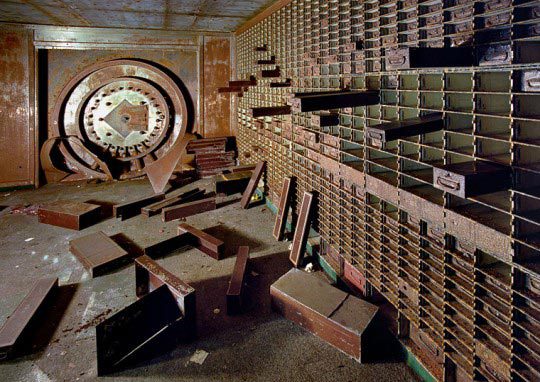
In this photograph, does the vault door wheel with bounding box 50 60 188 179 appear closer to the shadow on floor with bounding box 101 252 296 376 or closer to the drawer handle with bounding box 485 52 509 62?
the shadow on floor with bounding box 101 252 296 376

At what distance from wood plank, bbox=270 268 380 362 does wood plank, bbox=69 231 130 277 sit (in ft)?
4.71

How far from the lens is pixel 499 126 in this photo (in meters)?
1.39

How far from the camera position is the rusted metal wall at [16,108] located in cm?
543

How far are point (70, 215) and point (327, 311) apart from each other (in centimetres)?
305

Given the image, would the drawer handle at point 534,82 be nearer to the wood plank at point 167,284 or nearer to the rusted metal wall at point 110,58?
the wood plank at point 167,284

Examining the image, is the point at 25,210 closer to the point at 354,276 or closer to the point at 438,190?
the point at 354,276

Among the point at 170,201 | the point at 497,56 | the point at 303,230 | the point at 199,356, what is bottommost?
the point at 199,356

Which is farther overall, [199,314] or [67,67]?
[67,67]

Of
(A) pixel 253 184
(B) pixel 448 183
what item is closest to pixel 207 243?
(A) pixel 253 184

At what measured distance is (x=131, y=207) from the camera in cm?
423

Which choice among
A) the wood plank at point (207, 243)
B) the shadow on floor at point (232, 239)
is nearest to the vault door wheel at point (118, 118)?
the shadow on floor at point (232, 239)

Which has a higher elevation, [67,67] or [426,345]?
[67,67]

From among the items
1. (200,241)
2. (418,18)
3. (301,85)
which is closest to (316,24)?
(301,85)

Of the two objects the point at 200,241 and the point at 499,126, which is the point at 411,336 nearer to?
the point at 499,126
